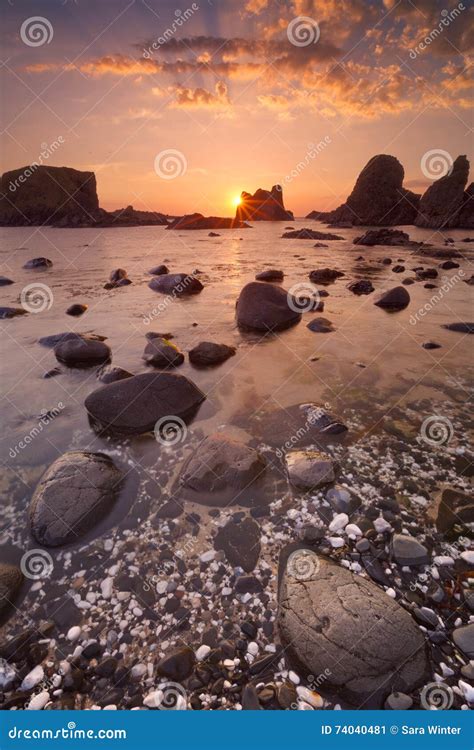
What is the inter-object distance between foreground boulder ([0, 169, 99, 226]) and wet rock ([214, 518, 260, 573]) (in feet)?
331

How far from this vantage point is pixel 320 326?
10047 mm

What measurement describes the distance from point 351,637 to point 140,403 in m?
4.18

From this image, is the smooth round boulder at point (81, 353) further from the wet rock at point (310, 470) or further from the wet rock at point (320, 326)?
the wet rock at point (320, 326)

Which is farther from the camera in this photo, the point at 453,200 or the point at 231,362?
the point at 453,200

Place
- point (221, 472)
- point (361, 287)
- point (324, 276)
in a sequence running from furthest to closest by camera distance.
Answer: point (324, 276), point (361, 287), point (221, 472)

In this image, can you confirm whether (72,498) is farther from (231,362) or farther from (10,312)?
(10,312)

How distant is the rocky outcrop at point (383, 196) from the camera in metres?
76.1

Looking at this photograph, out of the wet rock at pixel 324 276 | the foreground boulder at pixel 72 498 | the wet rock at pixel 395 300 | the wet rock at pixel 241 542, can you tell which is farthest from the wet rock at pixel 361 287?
the foreground boulder at pixel 72 498

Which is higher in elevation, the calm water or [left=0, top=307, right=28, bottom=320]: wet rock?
[left=0, top=307, right=28, bottom=320]: wet rock

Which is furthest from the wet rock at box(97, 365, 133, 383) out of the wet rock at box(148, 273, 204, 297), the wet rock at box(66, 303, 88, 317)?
the wet rock at box(148, 273, 204, 297)

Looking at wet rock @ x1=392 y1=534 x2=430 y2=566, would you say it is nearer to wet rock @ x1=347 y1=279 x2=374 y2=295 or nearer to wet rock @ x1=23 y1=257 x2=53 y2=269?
wet rock @ x1=347 y1=279 x2=374 y2=295

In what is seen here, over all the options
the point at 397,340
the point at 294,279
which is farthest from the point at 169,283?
the point at 397,340

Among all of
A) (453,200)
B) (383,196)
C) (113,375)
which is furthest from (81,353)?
(383,196)

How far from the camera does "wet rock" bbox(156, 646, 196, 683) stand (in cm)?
261
